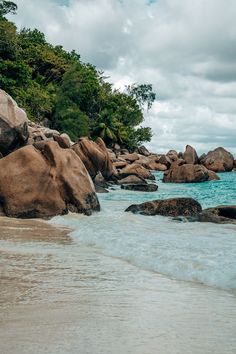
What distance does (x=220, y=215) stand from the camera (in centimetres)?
1198

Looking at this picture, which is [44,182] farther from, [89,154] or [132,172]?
[132,172]

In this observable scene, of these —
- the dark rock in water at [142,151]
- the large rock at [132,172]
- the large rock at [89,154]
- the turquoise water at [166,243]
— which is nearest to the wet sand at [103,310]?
the turquoise water at [166,243]

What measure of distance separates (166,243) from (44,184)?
14.6ft

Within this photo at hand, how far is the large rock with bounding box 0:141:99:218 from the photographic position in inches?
432

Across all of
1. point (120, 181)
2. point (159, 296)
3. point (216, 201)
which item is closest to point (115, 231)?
point (159, 296)

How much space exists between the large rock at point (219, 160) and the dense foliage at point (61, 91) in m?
8.67

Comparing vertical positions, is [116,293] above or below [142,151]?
below

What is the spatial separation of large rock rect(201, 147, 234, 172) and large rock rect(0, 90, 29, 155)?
3216 cm

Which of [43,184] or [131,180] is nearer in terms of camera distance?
[43,184]

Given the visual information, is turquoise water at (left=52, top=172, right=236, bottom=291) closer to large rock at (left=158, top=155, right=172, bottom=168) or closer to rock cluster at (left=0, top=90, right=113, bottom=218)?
rock cluster at (left=0, top=90, right=113, bottom=218)

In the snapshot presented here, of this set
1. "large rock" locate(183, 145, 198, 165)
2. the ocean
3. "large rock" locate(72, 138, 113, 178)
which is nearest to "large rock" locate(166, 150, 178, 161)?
"large rock" locate(183, 145, 198, 165)

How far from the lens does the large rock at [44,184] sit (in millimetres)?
10961

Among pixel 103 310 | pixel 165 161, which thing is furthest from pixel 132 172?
pixel 103 310

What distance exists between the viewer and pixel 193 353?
2.79 m
